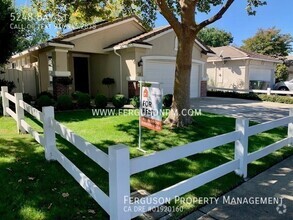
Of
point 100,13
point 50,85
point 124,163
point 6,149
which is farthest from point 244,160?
point 50,85

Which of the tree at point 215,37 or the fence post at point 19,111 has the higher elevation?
the tree at point 215,37

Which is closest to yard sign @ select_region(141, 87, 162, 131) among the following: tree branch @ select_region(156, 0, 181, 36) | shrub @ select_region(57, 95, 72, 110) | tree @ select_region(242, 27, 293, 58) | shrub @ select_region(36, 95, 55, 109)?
tree branch @ select_region(156, 0, 181, 36)

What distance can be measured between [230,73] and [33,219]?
22.1m

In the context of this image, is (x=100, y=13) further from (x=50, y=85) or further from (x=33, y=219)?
(x=33, y=219)

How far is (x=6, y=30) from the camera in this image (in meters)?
10.9

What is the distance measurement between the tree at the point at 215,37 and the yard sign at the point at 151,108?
48681 mm

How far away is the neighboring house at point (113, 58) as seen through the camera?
44.9ft

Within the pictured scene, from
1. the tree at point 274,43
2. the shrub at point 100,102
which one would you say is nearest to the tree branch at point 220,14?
the shrub at point 100,102

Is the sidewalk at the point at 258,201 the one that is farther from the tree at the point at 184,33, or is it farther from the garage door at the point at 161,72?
the garage door at the point at 161,72

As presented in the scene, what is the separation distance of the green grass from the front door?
884cm

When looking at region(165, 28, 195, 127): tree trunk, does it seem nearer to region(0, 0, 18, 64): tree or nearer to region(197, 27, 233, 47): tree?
region(0, 0, 18, 64): tree

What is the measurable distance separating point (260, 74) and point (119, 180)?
23.3 metres

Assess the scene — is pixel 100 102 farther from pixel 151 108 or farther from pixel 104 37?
pixel 151 108

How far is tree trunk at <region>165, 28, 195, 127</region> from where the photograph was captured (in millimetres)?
7672
